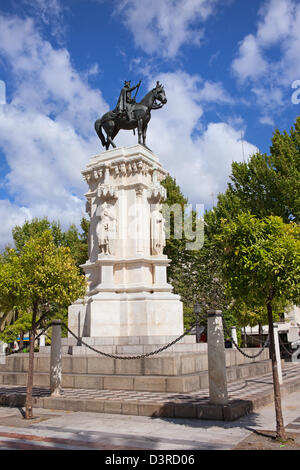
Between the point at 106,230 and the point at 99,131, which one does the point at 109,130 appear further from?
the point at 106,230

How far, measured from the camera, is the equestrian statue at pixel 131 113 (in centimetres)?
1642

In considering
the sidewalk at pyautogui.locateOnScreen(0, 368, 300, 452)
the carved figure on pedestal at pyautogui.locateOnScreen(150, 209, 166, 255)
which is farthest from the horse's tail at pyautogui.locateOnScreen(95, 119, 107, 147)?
the sidewalk at pyautogui.locateOnScreen(0, 368, 300, 452)

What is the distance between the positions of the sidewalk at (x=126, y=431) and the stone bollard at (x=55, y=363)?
1.02 m

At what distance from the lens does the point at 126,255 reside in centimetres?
1506

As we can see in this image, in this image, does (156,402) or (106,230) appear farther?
(106,230)

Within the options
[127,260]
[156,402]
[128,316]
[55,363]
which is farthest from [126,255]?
[156,402]

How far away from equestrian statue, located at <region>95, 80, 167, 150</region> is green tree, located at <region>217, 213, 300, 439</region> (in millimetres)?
9871

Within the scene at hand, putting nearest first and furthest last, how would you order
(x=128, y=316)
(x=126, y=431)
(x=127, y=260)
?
(x=126, y=431) → (x=128, y=316) → (x=127, y=260)

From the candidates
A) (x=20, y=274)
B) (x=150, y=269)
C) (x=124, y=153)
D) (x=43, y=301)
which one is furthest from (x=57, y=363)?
(x=124, y=153)

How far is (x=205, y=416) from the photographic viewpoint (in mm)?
8102

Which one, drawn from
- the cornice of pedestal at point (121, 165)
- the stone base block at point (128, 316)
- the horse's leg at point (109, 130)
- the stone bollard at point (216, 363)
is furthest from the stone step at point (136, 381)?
the horse's leg at point (109, 130)

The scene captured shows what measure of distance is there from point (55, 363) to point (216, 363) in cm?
444

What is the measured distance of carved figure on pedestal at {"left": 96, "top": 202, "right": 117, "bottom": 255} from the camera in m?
14.7

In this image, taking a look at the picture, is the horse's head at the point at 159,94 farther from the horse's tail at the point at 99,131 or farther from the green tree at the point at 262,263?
the green tree at the point at 262,263
